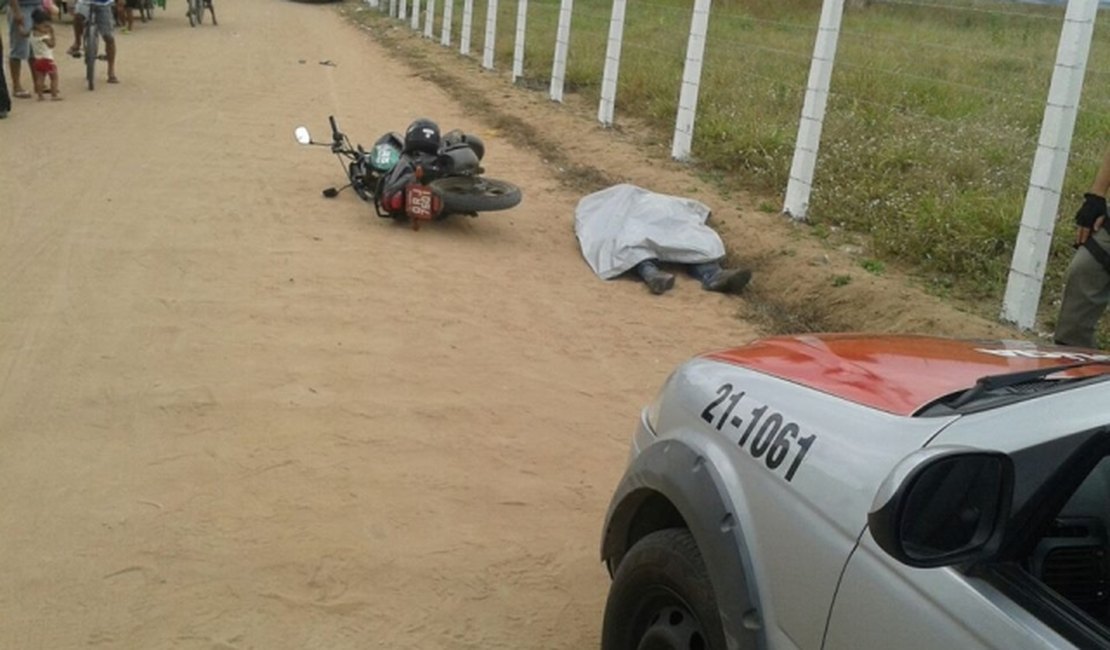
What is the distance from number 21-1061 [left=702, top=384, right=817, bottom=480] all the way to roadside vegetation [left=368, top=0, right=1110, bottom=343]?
15.4 ft

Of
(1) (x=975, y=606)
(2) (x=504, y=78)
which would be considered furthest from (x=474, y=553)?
(2) (x=504, y=78)

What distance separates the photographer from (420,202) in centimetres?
940

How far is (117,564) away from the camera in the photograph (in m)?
4.37

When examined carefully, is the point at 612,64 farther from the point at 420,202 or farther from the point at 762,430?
the point at 762,430

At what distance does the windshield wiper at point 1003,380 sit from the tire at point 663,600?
0.71 metres

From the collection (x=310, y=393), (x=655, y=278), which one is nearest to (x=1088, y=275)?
(x=655, y=278)

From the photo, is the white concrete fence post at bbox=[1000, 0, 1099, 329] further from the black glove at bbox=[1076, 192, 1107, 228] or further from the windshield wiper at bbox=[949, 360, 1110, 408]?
the windshield wiper at bbox=[949, 360, 1110, 408]

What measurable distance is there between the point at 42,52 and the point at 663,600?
45.3 ft

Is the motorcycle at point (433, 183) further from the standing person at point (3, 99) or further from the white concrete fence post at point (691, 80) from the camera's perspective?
the standing person at point (3, 99)

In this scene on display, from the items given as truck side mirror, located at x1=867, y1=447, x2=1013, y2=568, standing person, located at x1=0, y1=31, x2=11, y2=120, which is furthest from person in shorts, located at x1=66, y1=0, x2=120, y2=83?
truck side mirror, located at x1=867, y1=447, x2=1013, y2=568

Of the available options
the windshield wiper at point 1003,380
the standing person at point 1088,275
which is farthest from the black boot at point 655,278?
the windshield wiper at point 1003,380

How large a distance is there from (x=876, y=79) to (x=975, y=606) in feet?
35.7

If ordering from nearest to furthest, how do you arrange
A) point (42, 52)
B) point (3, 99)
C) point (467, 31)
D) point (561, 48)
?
point (3, 99)
point (42, 52)
point (561, 48)
point (467, 31)

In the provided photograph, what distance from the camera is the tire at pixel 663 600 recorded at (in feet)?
9.34
